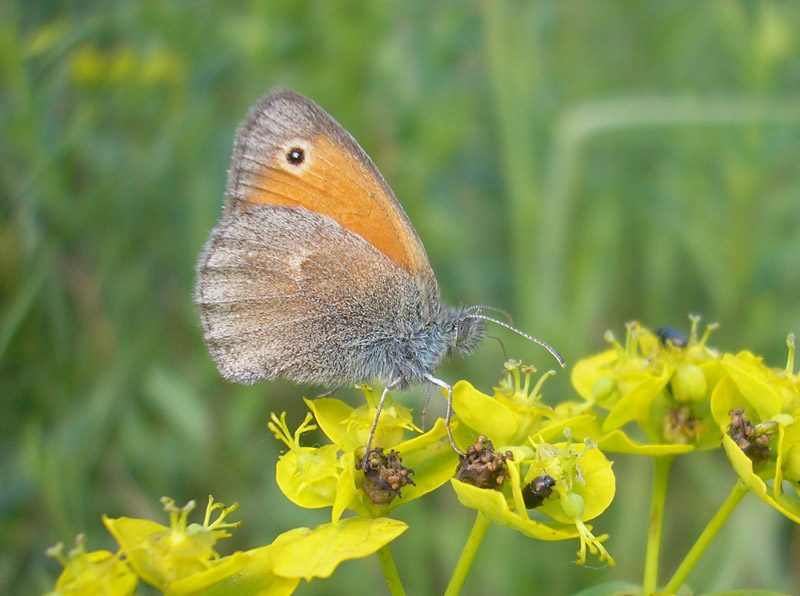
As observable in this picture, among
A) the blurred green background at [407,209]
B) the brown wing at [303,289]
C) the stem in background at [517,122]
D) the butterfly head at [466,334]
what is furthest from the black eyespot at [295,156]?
the stem in background at [517,122]

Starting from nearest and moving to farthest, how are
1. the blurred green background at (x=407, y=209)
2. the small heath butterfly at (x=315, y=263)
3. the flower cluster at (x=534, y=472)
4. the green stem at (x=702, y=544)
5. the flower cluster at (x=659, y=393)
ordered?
the flower cluster at (x=534, y=472) → the green stem at (x=702, y=544) → the flower cluster at (x=659, y=393) → the small heath butterfly at (x=315, y=263) → the blurred green background at (x=407, y=209)

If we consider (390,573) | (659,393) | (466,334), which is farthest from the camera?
(466,334)

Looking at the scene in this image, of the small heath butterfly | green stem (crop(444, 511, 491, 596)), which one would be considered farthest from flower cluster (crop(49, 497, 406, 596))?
the small heath butterfly

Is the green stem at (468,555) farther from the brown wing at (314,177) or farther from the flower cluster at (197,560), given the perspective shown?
the brown wing at (314,177)

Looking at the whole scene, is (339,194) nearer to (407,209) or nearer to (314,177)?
(314,177)

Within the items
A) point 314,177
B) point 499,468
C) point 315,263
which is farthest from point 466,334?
point 499,468

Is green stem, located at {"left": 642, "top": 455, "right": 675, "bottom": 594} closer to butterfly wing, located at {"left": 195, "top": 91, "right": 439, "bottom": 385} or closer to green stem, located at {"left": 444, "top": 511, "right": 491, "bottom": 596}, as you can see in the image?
green stem, located at {"left": 444, "top": 511, "right": 491, "bottom": 596}
